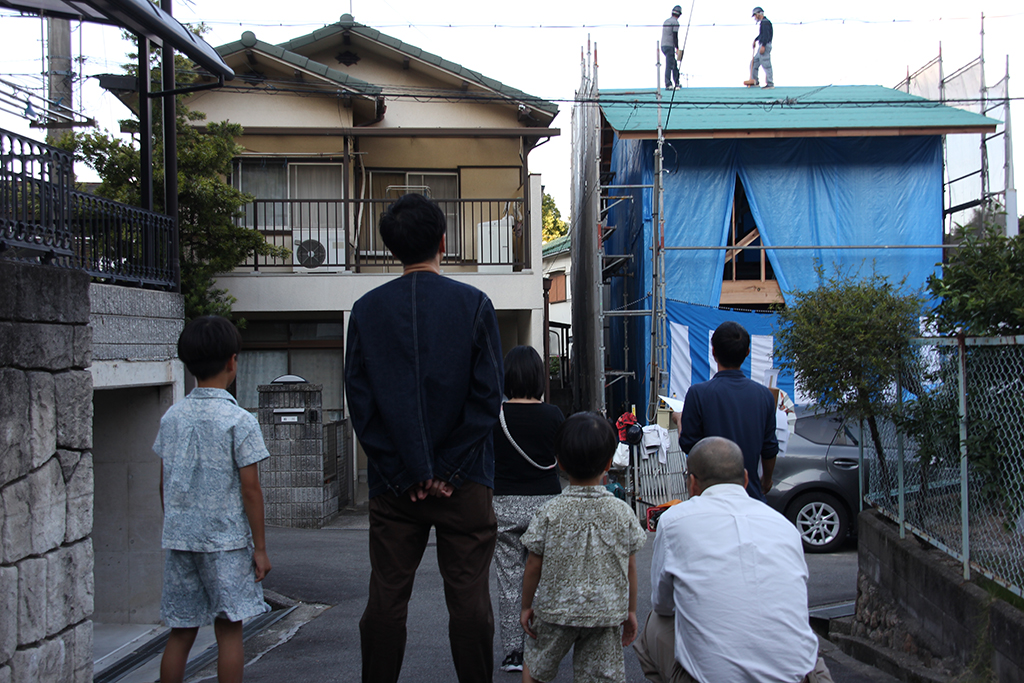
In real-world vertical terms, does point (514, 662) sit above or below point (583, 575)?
below

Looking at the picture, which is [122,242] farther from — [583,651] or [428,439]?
[583,651]

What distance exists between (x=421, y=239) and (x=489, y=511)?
96cm

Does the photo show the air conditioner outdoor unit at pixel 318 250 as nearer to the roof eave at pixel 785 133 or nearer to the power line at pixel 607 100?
the power line at pixel 607 100

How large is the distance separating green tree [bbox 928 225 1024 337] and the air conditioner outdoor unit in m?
8.36

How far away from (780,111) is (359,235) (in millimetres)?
6821

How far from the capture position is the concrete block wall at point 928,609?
3201 millimetres

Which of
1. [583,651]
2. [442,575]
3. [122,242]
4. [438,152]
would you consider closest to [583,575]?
[583,651]

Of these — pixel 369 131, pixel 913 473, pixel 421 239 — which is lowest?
pixel 913 473

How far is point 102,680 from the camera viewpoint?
4242mm

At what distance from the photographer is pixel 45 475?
3139 mm

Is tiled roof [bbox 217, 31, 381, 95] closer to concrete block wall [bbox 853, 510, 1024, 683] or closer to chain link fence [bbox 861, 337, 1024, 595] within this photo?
chain link fence [bbox 861, 337, 1024, 595]

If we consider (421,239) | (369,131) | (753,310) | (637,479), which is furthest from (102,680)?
(753,310)

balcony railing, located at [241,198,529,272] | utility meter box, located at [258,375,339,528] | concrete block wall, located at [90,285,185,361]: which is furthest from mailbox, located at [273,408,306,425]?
concrete block wall, located at [90,285,185,361]

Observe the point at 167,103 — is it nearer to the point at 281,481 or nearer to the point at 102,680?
the point at 102,680
